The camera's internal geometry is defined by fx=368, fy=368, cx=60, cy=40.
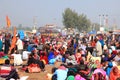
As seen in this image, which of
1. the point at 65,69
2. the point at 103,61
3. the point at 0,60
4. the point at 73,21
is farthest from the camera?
the point at 73,21

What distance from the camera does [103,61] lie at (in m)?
15.2

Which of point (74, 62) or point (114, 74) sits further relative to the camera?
point (74, 62)

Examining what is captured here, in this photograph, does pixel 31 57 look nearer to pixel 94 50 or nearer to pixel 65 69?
pixel 65 69

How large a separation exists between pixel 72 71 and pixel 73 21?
78.5 metres

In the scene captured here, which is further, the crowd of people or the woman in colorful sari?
the crowd of people

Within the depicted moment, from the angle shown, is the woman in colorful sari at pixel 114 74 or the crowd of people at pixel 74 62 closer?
the woman in colorful sari at pixel 114 74

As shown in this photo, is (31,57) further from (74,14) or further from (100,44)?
(74,14)

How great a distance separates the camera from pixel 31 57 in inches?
637

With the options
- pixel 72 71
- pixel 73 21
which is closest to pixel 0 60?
pixel 72 71

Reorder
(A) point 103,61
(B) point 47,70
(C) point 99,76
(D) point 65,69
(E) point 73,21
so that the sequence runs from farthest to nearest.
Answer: (E) point 73,21 → (B) point 47,70 → (A) point 103,61 → (D) point 65,69 → (C) point 99,76

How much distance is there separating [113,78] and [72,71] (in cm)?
133

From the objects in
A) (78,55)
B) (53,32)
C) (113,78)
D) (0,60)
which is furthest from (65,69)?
(53,32)

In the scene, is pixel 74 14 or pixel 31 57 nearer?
pixel 31 57

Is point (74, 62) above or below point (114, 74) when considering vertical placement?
below
